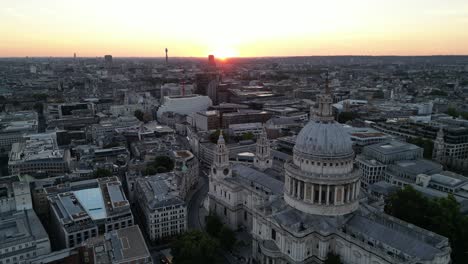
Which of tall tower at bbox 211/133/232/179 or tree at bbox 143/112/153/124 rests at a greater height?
tall tower at bbox 211/133/232/179

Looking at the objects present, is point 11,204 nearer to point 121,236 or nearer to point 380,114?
point 121,236

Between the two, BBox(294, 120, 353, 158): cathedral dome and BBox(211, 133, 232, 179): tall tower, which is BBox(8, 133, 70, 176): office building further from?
BBox(294, 120, 353, 158): cathedral dome

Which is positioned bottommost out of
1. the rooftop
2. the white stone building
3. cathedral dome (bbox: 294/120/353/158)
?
the rooftop

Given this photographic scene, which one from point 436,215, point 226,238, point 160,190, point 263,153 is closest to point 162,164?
point 160,190

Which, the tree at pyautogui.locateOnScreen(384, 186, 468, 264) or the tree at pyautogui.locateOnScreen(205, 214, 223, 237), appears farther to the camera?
the tree at pyautogui.locateOnScreen(205, 214, 223, 237)

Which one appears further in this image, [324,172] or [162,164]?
[162,164]

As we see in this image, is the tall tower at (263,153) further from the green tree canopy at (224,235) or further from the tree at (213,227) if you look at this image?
the green tree canopy at (224,235)

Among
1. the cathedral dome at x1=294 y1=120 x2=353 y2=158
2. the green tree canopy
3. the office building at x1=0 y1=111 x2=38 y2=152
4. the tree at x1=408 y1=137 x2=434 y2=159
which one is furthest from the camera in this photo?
the office building at x1=0 y1=111 x2=38 y2=152

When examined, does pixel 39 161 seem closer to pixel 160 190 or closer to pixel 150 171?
pixel 150 171

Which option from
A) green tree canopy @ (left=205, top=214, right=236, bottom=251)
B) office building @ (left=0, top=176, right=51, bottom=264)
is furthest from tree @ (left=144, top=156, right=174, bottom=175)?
green tree canopy @ (left=205, top=214, right=236, bottom=251)
